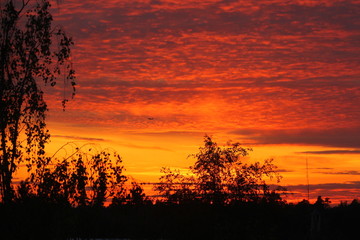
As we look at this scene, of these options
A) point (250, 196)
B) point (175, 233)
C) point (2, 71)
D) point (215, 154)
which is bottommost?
point (175, 233)

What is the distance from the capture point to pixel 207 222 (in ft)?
96.7

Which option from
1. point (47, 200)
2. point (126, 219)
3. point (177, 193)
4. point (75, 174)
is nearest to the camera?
point (47, 200)

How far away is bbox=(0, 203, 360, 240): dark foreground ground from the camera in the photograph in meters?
27.8

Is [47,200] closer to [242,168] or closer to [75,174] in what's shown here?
[75,174]

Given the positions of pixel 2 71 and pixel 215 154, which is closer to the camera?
pixel 2 71

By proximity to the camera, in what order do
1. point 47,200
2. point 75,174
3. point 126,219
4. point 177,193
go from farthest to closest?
1. point 126,219
2. point 177,193
3. point 75,174
4. point 47,200

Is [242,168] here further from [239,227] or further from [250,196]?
[239,227]

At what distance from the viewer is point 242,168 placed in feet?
104

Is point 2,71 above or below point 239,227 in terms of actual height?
above

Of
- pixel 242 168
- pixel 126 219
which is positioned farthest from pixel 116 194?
pixel 242 168

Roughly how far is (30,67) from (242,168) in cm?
1321

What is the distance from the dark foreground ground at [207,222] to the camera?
91.1 feet

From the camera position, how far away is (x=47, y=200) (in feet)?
73.1

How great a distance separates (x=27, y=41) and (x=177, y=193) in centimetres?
1216
